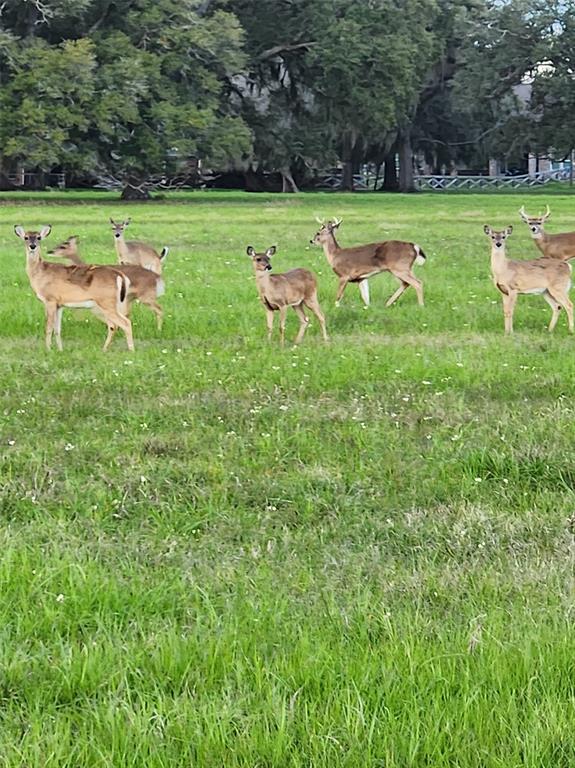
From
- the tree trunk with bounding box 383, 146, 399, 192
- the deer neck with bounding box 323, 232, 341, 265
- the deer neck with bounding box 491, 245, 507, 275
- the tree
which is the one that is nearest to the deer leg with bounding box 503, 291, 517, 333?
the deer neck with bounding box 491, 245, 507, 275

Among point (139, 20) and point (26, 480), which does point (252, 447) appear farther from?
point (139, 20)

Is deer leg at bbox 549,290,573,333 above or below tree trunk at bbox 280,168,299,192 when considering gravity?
below

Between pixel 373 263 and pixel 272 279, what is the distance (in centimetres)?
272

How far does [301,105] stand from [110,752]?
45901 millimetres

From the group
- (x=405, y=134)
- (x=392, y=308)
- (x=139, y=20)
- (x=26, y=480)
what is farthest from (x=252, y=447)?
(x=405, y=134)

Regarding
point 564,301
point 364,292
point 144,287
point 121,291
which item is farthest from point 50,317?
point 564,301

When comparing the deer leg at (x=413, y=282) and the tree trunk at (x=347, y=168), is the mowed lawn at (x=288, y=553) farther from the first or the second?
the tree trunk at (x=347, y=168)

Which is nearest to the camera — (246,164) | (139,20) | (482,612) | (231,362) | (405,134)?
(482,612)

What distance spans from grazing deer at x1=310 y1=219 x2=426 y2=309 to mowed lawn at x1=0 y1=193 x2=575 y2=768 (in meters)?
2.42

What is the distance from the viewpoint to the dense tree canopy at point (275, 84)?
35781 millimetres

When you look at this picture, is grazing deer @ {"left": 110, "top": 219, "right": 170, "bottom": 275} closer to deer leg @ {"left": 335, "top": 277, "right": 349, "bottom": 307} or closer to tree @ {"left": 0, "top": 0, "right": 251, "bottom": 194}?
deer leg @ {"left": 335, "top": 277, "right": 349, "bottom": 307}

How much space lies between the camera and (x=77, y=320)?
11062 mm

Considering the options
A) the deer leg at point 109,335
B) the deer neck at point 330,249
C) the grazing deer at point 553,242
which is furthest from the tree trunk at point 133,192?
the deer leg at point 109,335

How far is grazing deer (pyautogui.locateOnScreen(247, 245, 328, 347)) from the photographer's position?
9.88 meters
